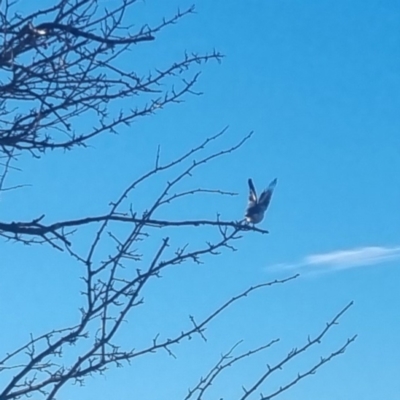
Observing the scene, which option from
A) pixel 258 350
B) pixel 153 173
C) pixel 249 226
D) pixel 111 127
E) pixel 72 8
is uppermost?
pixel 72 8

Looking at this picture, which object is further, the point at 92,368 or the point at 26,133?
the point at 26,133

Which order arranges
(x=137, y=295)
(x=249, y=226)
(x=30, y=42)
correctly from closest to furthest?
(x=137, y=295) < (x=249, y=226) < (x=30, y=42)

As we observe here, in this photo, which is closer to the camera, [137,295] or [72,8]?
[137,295]

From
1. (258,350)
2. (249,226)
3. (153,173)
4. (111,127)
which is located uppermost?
(111,127)

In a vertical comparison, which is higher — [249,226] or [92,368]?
[249,226]

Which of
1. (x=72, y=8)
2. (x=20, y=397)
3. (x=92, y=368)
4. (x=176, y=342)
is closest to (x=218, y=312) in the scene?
(x=176, y=342)

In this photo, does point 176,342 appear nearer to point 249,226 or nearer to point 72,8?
point 249,226

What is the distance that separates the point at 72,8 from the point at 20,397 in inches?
51.7

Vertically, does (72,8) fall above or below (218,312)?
above

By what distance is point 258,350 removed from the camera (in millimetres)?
2654

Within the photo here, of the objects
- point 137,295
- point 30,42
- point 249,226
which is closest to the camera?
point 137,295

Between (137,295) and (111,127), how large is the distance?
974 mm

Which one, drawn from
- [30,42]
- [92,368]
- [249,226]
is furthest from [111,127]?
[92,368]

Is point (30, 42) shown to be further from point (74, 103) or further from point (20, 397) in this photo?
point (20, 397)
